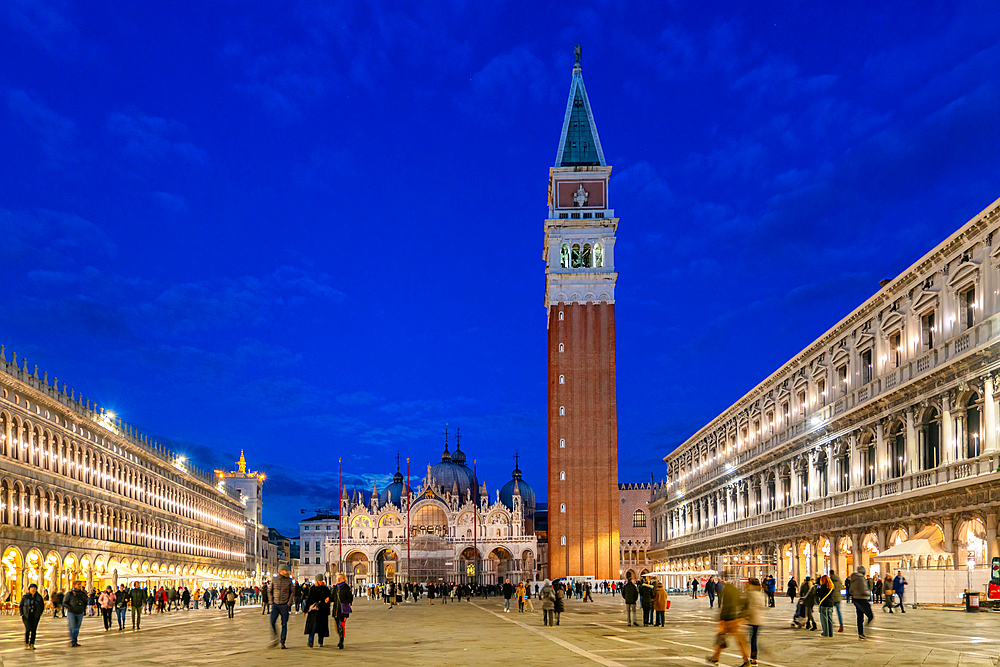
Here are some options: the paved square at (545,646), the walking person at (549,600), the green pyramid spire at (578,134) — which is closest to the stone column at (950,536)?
the paved square at (545,646)

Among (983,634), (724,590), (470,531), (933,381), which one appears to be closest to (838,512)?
(933,381)

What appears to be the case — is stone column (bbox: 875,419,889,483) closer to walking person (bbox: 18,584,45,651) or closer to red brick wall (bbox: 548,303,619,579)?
walking person (bbox: 18,584,45,651)

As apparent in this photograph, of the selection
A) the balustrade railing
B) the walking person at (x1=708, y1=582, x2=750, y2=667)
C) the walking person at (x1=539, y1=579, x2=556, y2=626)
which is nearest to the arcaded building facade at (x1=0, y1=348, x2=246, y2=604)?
the walking person at (x1=539, y1=579, x2=556, y2=626)

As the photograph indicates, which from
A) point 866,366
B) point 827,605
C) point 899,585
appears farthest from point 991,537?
point 866,366

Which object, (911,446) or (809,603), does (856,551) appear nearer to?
(911,446)

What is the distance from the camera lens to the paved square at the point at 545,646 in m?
17.6

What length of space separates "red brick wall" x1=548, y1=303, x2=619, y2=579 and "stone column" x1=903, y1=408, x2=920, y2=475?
51587mm

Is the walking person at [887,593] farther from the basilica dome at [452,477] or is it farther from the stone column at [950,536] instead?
the basilica dome at [452,477]

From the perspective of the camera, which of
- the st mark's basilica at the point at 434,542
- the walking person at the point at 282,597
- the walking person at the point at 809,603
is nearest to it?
the walking person at the point at 282,597

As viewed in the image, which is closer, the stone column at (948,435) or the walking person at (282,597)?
the walking person at (282,597)

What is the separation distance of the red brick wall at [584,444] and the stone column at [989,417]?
57.9 metres

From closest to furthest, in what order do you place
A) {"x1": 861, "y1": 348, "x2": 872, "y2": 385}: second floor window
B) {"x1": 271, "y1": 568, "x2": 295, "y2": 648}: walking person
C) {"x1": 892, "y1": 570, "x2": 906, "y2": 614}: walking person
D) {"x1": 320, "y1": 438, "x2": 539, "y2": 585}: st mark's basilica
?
{"x1": 271, "y1": 568, "x2": 295, "y2": 648}: walking person, {"x1": 892, "y1": 570, "x2": 906, "y2": 614}: walking person, {"x1": 861, "y1": 348, "x2": 872, "y2": 385}: second floor window, {"x1": 320, "y1": 438, "x2": 539, "y2": 585}: st mark's basilica

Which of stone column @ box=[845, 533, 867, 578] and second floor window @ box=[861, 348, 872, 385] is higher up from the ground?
second floor window @ box=[861, 348, 872, 385]

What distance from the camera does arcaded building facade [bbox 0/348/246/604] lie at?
50.4m
